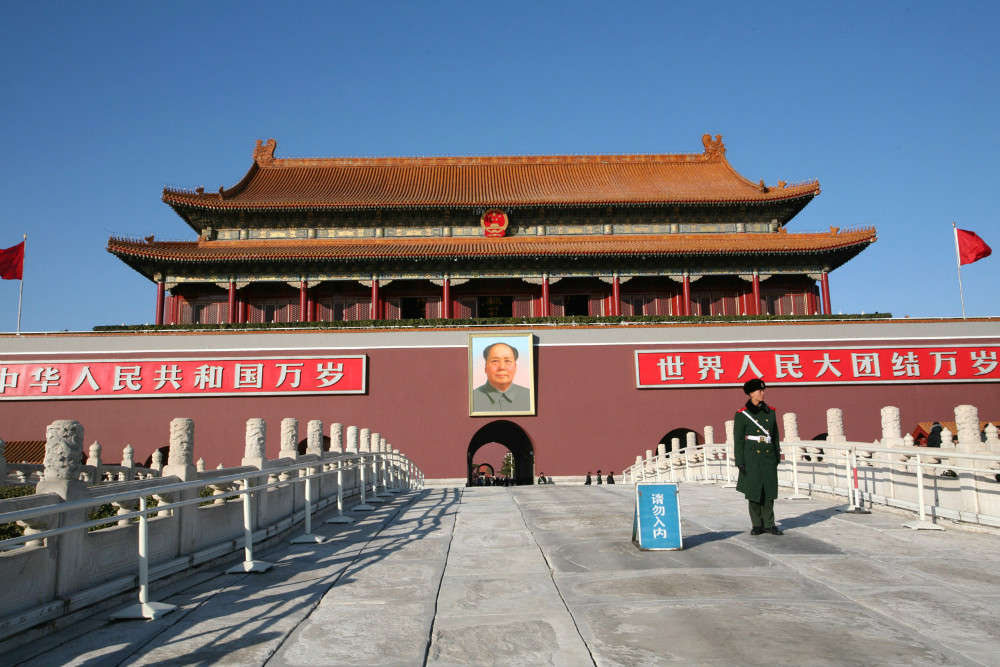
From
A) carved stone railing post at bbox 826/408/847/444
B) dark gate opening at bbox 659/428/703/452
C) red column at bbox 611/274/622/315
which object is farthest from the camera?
red column at bbox 611/274/622/315

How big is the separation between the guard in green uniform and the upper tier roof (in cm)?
2183

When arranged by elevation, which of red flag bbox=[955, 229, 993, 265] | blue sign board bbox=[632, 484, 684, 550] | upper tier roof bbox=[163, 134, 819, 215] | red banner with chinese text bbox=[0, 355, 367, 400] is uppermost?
upper tier roof bbox=[163, 134, 819, 215]

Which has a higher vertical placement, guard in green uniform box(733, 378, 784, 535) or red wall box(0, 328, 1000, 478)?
red wall box(0, 328, 1000, 478)

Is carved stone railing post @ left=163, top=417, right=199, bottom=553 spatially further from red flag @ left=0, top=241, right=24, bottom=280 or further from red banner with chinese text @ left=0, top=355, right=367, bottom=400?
red flag @ left=0, top=241, right=24, bottom=280

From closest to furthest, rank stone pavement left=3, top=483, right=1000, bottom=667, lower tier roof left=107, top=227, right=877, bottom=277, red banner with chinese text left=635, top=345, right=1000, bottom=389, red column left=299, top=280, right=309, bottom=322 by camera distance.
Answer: stone pavement left=3, top=483, right=1000, bottom=667
red banner with chinese text left=635, top=345, right=1000, bottom=389
lower tier roof left=107, top=227, right=877, bottom=277
red column left=299, top=280, right=309, bottom=322

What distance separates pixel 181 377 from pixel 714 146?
2457cm

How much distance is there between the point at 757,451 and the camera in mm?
7984

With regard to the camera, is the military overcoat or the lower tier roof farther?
the lower tier roof

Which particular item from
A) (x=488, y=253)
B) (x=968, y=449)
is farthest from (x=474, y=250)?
(x=968, y=449)

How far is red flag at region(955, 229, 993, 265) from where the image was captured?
2572cm

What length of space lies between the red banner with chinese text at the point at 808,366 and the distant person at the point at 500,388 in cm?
402

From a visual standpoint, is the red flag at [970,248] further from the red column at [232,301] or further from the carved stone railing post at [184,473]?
the carved stone railing post at [184,473]

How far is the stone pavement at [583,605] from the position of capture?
13.8 feet

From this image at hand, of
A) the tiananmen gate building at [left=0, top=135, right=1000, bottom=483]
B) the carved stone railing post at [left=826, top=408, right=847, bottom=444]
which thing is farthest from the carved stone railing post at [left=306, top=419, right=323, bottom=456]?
the tiananmen gate building at [left=0, top=135, right=1000, bottom=483]
